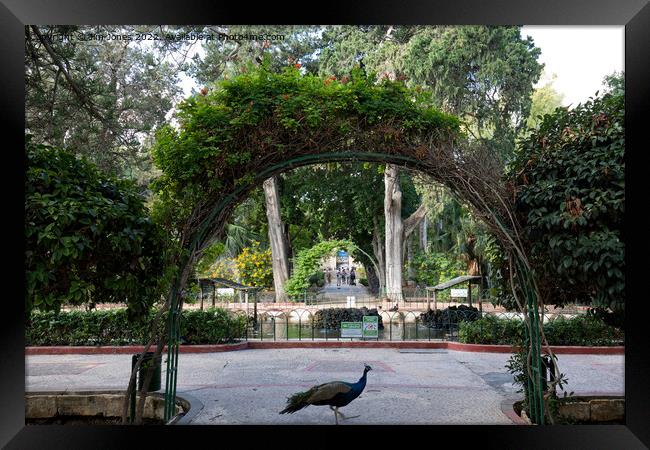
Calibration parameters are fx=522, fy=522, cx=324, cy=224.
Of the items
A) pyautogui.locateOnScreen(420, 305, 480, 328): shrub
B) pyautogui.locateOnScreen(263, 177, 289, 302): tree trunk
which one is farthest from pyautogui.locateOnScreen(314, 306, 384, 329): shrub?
pyautogui.locateOnScreen(263, 177, 289, 302): tree trunk

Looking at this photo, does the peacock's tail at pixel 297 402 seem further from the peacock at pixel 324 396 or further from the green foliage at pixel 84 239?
the green foliage at pixel 84 239

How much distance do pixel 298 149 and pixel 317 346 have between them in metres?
7.14

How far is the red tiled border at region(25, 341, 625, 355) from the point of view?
1088 cm

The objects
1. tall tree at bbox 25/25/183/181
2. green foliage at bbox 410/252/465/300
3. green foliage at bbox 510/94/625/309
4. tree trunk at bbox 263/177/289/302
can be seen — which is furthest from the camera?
green foliage at bbox 410/252/465/300

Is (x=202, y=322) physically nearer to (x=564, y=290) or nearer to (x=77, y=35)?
(x=77, y=35)

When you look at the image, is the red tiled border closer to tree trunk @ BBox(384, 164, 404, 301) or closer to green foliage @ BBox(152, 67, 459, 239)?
green foliage @ BBox(152, 67, 459, 239)

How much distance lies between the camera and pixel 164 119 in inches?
658

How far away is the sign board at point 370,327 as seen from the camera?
1222cm

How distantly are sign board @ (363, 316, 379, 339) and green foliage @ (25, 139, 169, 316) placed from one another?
7.69 metres

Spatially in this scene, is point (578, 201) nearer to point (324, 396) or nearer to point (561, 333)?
point (324, 396)

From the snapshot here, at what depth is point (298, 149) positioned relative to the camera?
219 inches

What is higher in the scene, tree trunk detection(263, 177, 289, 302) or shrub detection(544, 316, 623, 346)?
tree trunk detection(263, 177, 289, 302)
